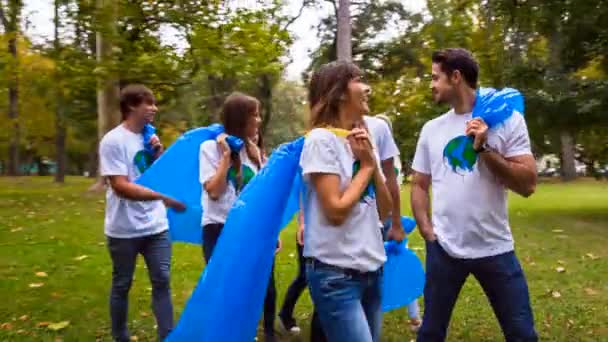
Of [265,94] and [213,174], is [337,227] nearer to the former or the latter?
[213,174]

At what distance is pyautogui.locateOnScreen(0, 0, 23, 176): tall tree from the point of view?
4.98 m

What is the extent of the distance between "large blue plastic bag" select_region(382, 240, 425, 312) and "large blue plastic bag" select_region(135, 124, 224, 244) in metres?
1.43

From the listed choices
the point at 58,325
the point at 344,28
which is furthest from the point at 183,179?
the point at 344,28

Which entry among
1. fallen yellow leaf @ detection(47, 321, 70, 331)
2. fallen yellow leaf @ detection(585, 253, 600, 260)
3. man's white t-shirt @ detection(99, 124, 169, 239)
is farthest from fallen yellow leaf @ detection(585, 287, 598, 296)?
fallen yellow leaf @ detection(47, 321, 70, 331)

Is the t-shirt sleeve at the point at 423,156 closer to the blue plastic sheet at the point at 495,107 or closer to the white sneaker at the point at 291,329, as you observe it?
the blue plastic sheet at the point at 495,107

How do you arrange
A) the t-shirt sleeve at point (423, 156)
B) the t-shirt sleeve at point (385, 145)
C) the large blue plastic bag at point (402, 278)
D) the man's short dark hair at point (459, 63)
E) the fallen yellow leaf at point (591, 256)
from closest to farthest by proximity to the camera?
the man's short dark hair at point (459, 63) → the t-shirt sleeve at point (423, 156) → the t-shirt sleeve at point (385, 145) → the large blue plastic bag at point (402, 278) → the fallen yellow leaf at point (591, 256)

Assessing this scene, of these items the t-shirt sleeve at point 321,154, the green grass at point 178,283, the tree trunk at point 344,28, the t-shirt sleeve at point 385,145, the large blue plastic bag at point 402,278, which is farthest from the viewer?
the tree trunk at point 344,28

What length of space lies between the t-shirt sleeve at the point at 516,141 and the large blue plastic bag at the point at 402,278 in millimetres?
1193

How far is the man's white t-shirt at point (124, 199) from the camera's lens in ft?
13.6

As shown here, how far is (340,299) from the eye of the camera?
2500 mm

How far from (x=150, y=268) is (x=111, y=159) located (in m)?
0.77

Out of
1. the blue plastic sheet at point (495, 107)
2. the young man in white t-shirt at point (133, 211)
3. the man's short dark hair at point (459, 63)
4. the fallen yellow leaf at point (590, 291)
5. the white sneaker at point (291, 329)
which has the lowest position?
the fallen yellow leaf at point (590, 291)

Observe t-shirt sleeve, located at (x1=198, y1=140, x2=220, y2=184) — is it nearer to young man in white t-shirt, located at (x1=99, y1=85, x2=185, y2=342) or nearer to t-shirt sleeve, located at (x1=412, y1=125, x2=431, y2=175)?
young man in white t-shirt, located at (x1=99, y1=85, x2=185, y2=342)

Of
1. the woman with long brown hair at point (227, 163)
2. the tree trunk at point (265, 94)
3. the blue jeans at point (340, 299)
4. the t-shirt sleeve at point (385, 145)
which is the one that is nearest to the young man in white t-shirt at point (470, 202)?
the t-shirt sleeve at point (385, 145)
